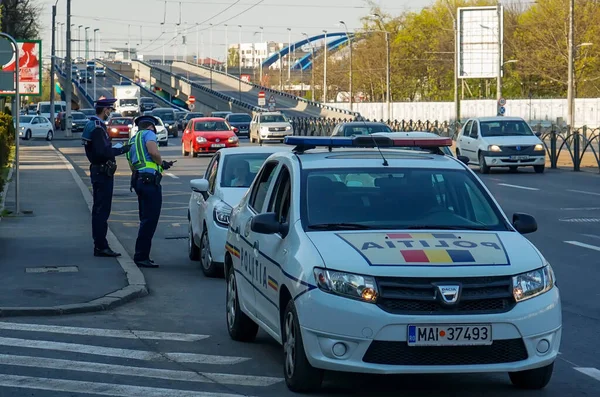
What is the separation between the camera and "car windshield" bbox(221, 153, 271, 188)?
14.0 m

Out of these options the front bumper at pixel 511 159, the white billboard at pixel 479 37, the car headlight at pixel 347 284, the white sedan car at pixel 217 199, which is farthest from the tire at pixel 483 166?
the white billboard at pixel 479 37

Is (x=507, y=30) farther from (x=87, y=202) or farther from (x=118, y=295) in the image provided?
(x=118, y=295)

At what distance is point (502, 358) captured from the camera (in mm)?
6668

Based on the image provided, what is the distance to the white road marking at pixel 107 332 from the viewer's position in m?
9.22

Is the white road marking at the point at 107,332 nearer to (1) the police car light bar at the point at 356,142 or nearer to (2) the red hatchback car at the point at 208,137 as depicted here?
(1) the police car light bar at the point at 356,142

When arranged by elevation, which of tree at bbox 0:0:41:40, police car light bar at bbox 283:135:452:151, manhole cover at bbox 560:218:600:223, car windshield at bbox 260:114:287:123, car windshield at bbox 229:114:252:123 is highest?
tree at bbox 0:0:41:40

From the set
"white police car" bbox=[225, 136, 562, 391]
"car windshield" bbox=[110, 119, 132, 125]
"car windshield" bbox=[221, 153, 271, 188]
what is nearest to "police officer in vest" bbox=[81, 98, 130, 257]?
"car windshield" bbox=[221, 153, 271, 188]

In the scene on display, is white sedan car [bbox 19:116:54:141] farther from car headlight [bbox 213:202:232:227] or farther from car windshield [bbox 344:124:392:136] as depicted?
car headlight [bbox 213:202:232:227]

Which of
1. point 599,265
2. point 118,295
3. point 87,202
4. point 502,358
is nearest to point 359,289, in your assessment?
point 502,358

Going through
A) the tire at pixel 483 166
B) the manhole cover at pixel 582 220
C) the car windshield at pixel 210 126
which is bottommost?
the manhole cover at pixel 582 220

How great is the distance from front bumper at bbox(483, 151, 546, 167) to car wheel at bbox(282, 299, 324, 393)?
89.1 ft

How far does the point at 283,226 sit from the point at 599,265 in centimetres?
708

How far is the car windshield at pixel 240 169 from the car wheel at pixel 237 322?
4737 mm

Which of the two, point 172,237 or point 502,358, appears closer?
point 502,358
